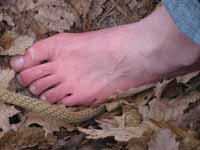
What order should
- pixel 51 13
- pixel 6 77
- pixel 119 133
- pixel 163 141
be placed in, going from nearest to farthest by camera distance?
pixel 163 141
pixel 119 133
pixel 6 77
pixel 51 13

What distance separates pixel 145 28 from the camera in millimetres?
1925

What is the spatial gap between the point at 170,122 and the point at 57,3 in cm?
76

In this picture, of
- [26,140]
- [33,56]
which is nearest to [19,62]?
[33,56]

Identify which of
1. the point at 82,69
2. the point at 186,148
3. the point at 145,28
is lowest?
the point at 186,148

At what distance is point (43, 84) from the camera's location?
2.00 metres

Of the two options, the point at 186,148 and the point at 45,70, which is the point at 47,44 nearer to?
the point at 45,70

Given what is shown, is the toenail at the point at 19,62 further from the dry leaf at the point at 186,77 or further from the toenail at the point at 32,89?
the dry leaf at the point at 186,77

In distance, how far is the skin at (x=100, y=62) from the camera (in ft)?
6.24

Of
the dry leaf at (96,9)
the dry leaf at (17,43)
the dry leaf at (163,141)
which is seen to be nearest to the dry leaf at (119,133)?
the dry leaf at (163,141)

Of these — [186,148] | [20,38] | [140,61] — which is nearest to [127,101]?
[140,61]

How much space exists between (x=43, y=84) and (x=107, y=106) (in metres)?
0.28

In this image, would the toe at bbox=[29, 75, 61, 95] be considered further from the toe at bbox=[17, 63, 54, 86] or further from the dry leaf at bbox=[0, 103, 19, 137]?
the dry leaf at bbox=[0, 103, 19, 137]

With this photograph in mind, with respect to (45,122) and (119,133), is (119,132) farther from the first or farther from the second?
(45,122)

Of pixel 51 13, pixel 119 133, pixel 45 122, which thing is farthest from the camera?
pixel 51 13
